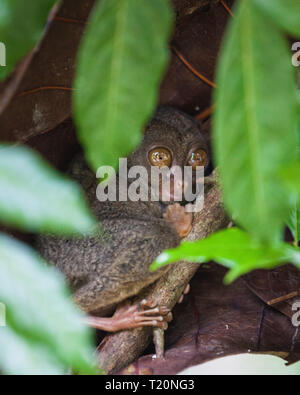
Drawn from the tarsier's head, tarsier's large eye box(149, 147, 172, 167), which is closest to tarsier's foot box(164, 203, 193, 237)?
the tarsier's head

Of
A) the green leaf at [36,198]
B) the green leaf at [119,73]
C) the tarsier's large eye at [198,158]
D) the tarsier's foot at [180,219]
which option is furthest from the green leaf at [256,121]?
the tarsier's large eye at [198,158]

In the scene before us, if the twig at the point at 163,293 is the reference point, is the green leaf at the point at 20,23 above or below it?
above

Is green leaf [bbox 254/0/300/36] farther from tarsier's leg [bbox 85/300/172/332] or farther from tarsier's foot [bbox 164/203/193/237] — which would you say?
tarsier's foot [bbox 164/203/193/237]

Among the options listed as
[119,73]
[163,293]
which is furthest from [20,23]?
[163,293]

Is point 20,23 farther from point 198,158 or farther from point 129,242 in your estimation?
point 198,158

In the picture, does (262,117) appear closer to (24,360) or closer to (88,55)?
(88,55)

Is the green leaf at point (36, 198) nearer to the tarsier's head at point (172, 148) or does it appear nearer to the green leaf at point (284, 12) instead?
the green leaf at point (284, 12)
